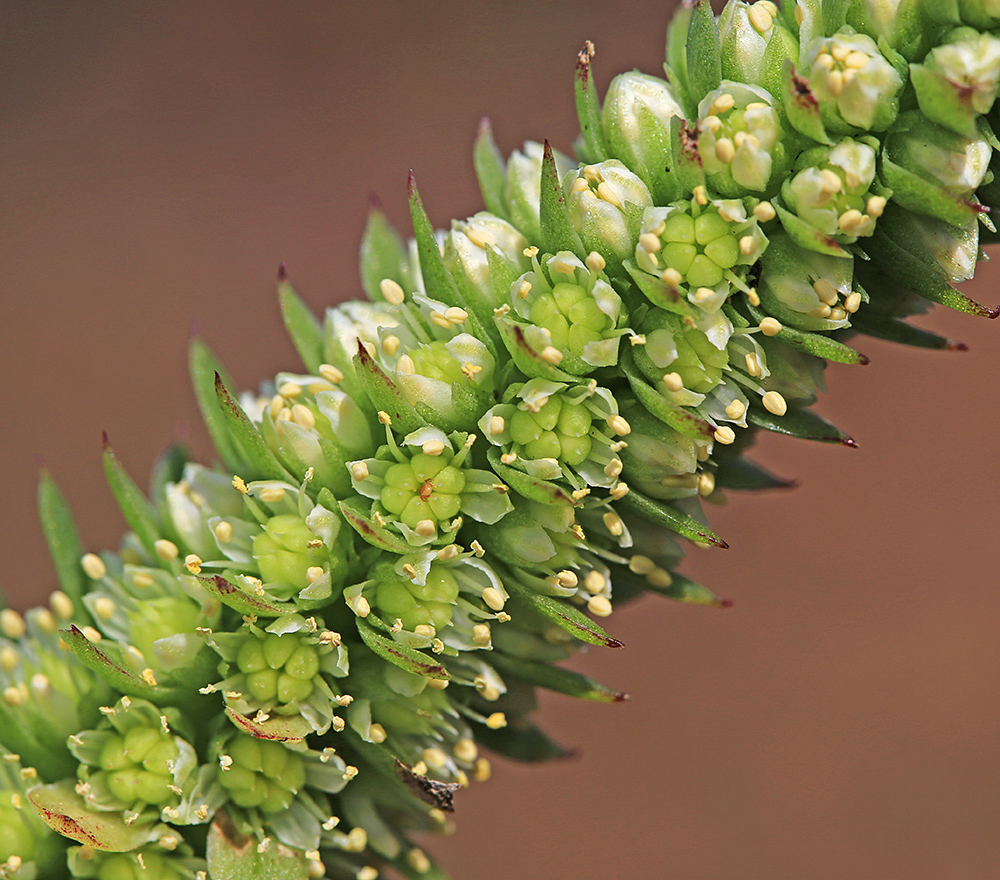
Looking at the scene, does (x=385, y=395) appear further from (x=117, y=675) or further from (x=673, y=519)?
(x=117, y=675)

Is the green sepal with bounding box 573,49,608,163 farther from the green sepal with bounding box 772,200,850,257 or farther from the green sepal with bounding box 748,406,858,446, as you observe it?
the green sepal with bounding box 748,406,858,446

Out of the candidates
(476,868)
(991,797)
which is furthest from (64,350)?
(991,797)

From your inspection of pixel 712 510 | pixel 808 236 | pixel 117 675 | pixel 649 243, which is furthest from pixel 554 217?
pixel 712 510

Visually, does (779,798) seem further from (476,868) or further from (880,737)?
(476,868)

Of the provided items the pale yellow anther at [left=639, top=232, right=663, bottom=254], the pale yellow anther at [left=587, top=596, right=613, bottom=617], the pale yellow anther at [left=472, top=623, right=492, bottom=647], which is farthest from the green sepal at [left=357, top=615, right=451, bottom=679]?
the pale yellow anther at [left=639, top=232, right=663, bottom=254]

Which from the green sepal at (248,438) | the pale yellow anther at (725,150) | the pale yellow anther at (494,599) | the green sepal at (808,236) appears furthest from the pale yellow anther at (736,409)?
the green sepal at (248,438)
